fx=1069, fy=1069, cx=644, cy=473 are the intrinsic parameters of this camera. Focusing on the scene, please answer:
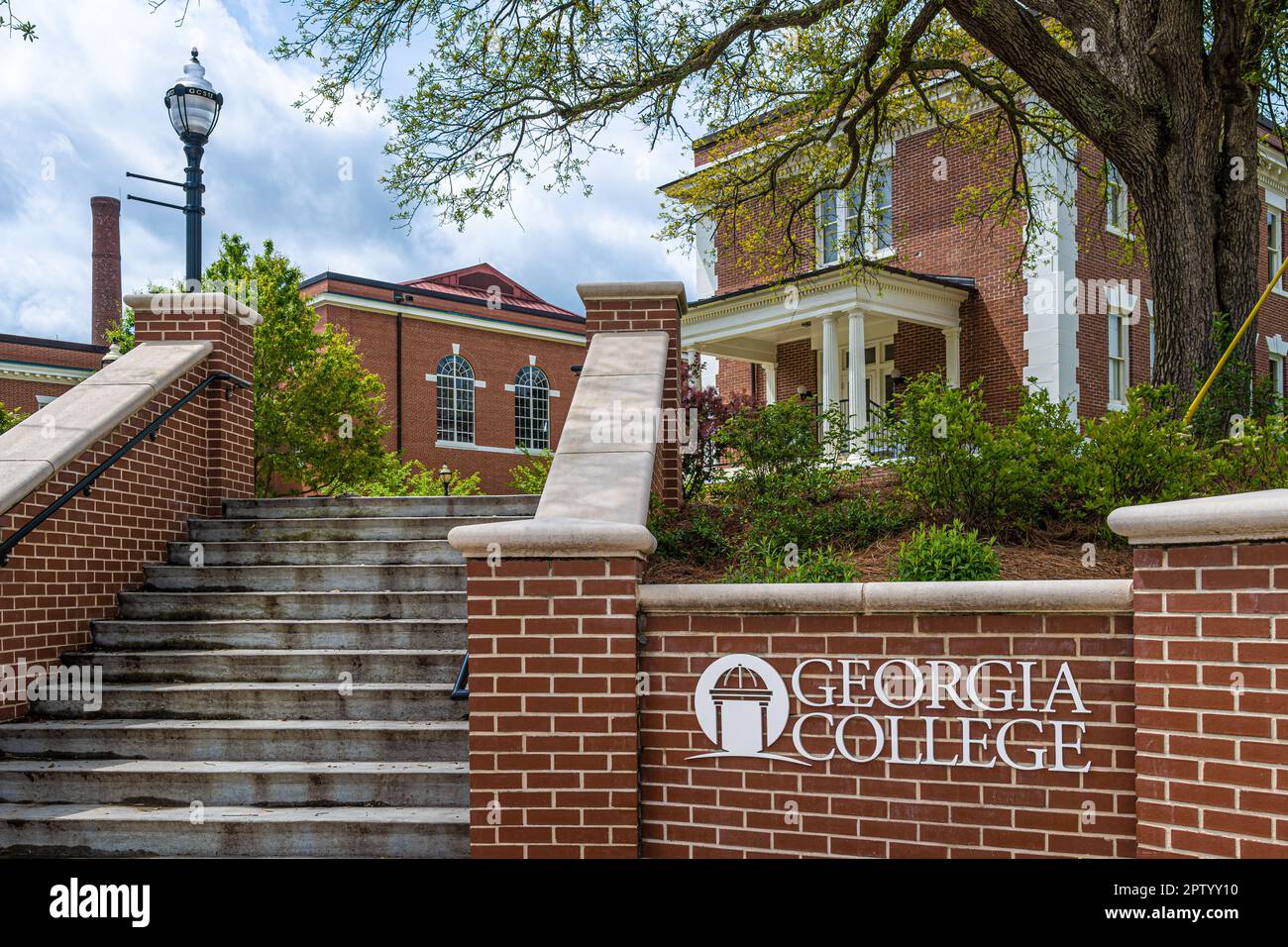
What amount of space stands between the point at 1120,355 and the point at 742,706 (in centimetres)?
1989

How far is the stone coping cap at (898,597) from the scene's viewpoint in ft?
13.4

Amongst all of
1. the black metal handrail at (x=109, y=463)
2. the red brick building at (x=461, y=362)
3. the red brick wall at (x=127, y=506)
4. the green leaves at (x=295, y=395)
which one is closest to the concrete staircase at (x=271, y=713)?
the red brick wall at (x=127, y=506)

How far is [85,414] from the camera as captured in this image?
6.98 m

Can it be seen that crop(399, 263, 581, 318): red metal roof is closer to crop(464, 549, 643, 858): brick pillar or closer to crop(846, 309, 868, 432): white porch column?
crop(846, 309, 868, 432): white porch column

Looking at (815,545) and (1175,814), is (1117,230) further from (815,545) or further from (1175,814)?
(1175,814)

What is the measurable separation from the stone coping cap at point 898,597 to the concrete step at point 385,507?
3.15m

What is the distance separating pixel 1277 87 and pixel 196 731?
1047cm

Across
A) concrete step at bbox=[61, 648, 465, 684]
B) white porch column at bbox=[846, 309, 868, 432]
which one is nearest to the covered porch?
white porch column at bbox=[846, 309, 868, 432]

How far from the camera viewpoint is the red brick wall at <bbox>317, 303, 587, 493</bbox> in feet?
96.8

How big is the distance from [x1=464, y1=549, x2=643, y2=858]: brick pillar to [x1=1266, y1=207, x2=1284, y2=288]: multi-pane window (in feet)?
86.0

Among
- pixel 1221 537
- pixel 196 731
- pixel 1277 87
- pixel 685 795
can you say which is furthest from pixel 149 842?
pixel 1277 87

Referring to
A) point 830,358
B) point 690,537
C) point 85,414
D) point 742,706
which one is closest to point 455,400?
point 830,358

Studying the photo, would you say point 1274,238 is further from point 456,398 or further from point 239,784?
point 239,784

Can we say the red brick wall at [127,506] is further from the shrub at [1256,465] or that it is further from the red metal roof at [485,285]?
the red metal roof at [485,285]
